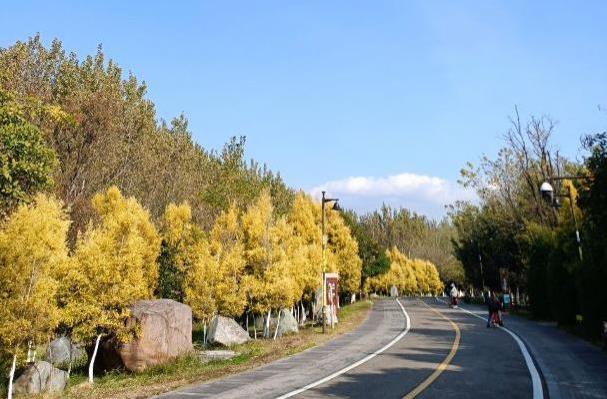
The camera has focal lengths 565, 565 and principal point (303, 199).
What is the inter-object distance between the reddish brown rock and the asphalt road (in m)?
4.68

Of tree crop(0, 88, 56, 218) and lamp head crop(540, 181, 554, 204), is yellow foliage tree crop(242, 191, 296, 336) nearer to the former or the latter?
tree crop(0, 88, 56, 218)

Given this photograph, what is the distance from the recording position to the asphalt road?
42.2ft

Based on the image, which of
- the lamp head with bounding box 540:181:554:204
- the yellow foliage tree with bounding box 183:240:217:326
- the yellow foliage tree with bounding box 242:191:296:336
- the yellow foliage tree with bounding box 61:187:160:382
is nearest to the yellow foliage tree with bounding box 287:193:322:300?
the yellow foliage tree with bounding box 242:191:296:336

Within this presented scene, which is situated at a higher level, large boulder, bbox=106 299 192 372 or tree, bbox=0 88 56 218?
tree, bbox=0 88 56 218

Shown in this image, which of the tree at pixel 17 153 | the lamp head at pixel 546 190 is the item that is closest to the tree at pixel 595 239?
→ the lamp head at pixel 546 190

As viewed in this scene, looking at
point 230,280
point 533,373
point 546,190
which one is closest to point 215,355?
point 230,280

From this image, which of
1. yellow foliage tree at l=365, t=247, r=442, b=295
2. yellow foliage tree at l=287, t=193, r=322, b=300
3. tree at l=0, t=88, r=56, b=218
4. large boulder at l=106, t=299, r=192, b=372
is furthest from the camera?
yellow foliage tree at l=365, t=247, r=442, b=295

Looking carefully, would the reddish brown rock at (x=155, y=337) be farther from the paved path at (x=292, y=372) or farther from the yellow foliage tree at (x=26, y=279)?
the paved path at (x=292, y=372)

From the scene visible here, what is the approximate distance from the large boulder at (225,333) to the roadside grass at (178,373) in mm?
566

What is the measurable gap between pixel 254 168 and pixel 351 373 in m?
60.4

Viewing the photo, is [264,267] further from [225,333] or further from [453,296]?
[453,296]

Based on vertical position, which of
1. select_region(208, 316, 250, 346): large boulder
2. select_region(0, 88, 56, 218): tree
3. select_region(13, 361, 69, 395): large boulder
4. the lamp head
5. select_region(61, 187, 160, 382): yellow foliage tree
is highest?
select_region(0, 88, 56, 218): tree

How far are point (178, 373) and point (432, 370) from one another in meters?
8.26

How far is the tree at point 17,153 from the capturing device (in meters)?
17.6
